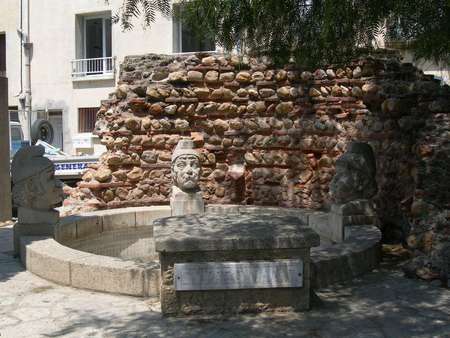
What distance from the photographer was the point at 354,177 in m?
6.90

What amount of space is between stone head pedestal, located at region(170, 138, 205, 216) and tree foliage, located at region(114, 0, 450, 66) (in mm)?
2684

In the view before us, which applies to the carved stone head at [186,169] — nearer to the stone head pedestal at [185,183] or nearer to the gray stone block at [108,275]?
the stone head pedestal at [185,183]

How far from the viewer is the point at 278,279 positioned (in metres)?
4.41

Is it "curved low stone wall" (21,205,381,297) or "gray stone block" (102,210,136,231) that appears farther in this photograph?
"gray stone block" (102,210,136,231)

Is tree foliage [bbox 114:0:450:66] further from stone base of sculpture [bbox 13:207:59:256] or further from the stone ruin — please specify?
the stone ruin

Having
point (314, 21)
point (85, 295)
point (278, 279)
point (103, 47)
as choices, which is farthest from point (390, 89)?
point (103, 47)

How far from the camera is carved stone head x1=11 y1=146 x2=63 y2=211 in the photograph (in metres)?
6.42

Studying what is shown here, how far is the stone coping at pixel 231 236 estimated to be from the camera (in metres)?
4.34

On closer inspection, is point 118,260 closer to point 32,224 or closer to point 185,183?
point 32,224

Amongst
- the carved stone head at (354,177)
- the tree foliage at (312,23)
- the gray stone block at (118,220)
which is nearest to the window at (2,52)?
the gray stone block at (118,220)

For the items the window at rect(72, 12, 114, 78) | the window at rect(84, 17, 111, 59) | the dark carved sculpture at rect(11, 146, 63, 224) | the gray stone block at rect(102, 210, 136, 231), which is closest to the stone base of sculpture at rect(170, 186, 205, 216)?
the gray stone block at rect(102, 210, 136, 231)

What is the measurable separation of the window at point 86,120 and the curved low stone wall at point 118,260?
1256 cm

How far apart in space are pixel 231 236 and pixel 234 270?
27 cm

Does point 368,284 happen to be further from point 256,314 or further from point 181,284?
point 181,284
